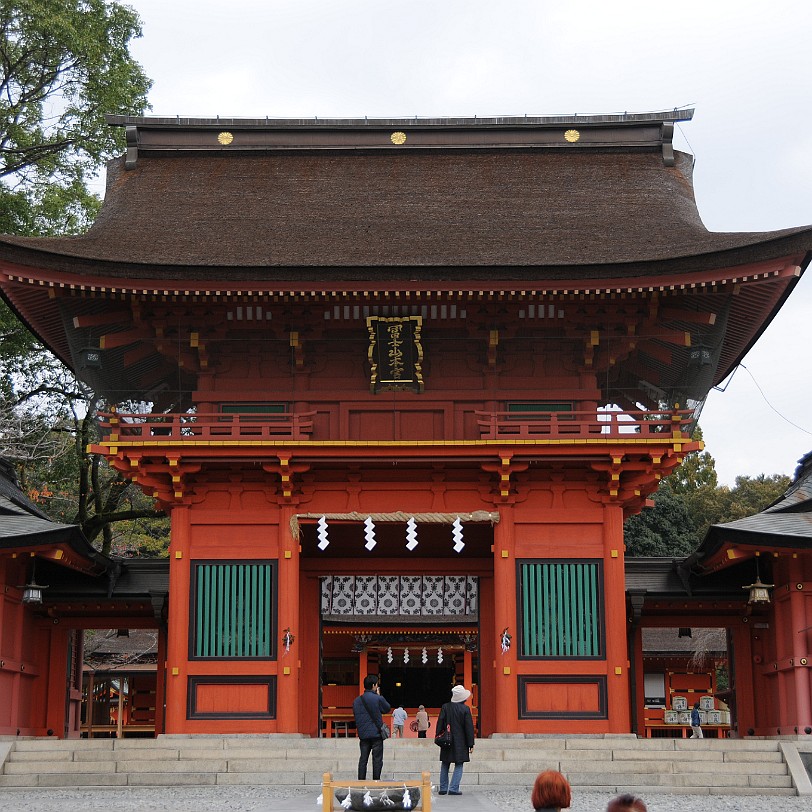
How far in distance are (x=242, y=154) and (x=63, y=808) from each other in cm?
1486

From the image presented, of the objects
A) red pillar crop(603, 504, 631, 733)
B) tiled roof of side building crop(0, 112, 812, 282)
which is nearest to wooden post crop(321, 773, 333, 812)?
red pillar crop(603, 504, 631, 733)

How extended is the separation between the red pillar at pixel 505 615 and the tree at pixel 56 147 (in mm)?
13076

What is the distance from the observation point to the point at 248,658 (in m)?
19.4

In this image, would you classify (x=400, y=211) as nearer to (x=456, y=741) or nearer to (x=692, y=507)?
(x=456, y=741)

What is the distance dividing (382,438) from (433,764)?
5.98 metres

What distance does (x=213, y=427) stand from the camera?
64.4 feet

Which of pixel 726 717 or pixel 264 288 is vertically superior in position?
pixel 264 288

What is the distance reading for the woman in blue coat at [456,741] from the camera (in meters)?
14.4

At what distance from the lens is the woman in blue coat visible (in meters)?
14.4

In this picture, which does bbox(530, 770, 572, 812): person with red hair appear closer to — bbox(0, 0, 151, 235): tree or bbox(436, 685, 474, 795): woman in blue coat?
bbox(436, 685, 474, 795): woman in blue coat

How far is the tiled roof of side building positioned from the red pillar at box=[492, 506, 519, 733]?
13.9ft

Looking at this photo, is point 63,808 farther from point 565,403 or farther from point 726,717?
point 726,717

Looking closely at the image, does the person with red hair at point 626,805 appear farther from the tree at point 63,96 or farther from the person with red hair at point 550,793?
the tree at point 63,96

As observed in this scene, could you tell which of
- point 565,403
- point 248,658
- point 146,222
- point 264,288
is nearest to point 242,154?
point 146,222
